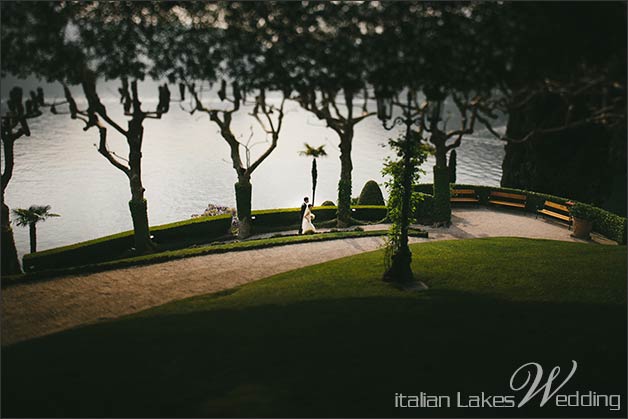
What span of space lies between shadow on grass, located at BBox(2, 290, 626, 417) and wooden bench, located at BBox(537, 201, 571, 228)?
1453 cm

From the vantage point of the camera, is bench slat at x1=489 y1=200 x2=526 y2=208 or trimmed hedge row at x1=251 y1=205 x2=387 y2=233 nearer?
trimmed hedge row at x1=251 y1=205 x2=387 y2=233

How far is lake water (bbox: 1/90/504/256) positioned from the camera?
43281mm


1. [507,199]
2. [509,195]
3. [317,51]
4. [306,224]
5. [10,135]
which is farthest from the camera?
[507,199]

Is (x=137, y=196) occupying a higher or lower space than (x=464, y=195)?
higher

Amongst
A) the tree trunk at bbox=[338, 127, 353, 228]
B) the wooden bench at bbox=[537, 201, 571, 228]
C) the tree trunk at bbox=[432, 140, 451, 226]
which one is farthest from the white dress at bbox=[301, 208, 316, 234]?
the wooden bench at bbox=[537, 201, 571, 228]

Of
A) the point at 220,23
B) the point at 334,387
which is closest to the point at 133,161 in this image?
the point at 220,23

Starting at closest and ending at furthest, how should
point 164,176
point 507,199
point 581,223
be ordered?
point 581,223 < point 507,199 < point 164,176

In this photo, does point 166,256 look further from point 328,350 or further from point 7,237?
point 328,350

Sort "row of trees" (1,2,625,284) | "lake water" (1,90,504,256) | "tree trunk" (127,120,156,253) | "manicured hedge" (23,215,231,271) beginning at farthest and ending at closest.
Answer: "lake water" (1,90,504,256), "tree trunk" (127,120,156,253), "manicured hedge" (23,215,231,271), "row of trees" (1,2,625,284)

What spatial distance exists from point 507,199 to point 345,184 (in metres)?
10.2

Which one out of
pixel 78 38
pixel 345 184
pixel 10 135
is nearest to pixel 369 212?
pixel 345 184

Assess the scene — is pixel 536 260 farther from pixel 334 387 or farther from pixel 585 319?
pixel 334 387

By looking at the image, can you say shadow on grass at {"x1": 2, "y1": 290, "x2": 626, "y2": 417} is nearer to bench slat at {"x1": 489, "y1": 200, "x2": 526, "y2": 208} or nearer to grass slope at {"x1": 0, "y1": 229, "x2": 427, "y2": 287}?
grass slope at {"x1": 0, "y1": 229, "x2": 427, "y2": 287}

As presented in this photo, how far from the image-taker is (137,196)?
21.6 metres
